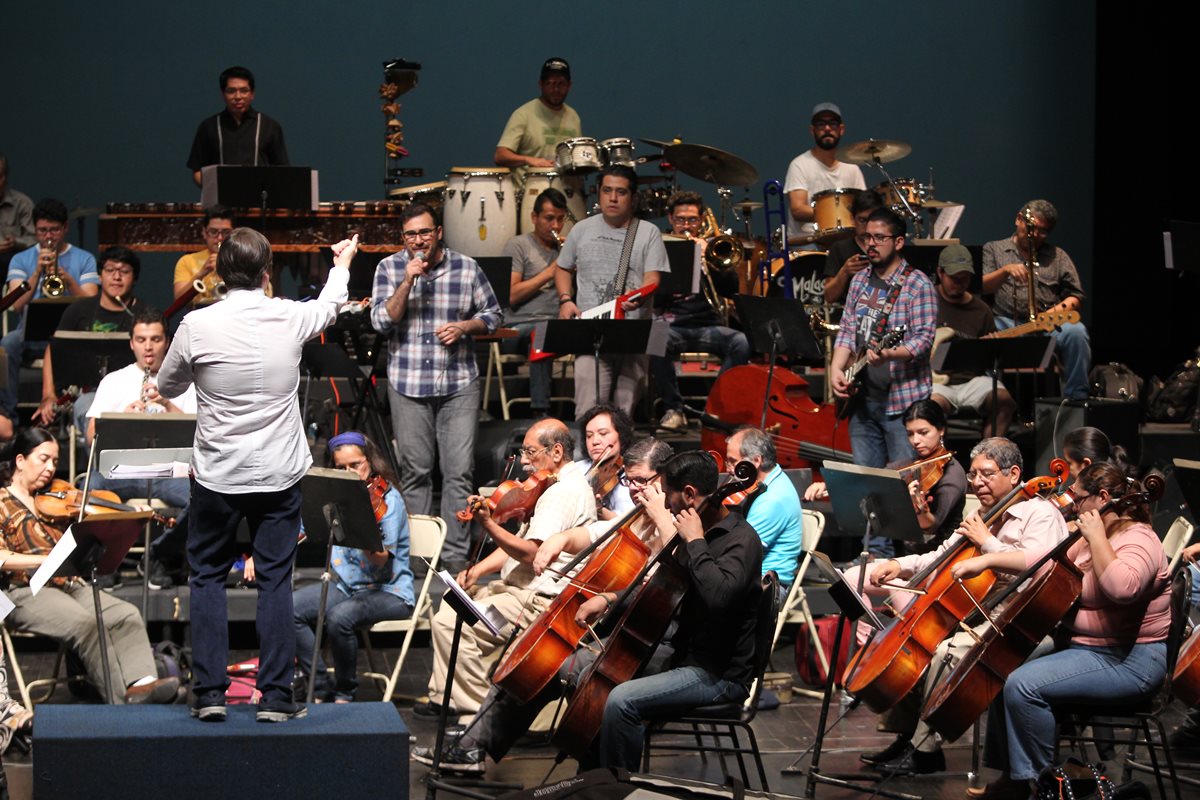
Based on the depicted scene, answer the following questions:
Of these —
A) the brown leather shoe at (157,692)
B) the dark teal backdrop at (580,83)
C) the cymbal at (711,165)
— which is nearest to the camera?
the brown leather shoe at (157,692)

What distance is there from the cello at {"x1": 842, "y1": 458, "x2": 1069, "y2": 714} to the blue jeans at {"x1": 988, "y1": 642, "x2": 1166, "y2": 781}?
0.28 meters

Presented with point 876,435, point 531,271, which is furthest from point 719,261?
point 876,435

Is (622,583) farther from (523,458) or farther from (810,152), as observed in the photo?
(810,152)

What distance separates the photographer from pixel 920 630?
5.53 meters

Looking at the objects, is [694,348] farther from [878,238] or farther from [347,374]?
[347,374]

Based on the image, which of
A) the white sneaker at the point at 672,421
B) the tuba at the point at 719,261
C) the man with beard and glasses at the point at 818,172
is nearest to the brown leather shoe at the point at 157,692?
the white sneaker at the point at 672,421

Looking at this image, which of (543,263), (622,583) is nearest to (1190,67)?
(543,263)

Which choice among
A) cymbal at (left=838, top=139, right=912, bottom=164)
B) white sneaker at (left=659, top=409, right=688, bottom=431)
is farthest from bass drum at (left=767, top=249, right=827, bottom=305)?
white sneaker at (left=659, top=409, right=688, bottom=431)

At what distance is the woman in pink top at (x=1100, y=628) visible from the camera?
5.33 m

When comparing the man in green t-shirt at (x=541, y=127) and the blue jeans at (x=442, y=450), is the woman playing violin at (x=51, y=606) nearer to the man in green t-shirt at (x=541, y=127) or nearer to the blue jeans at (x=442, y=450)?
the blue jeans at (x=442, y=450)

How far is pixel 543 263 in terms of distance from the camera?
9.92m

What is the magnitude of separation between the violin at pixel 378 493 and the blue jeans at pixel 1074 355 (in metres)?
4.41

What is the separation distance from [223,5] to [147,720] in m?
7.91

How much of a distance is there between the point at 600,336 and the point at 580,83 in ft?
15.2
